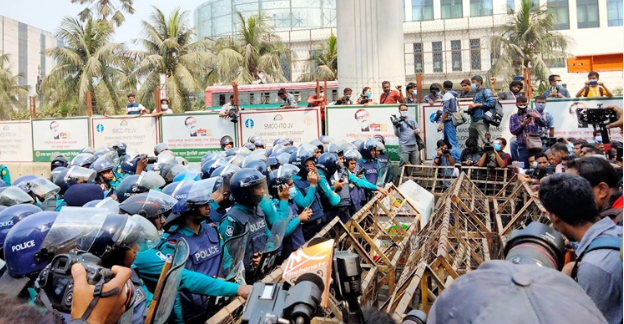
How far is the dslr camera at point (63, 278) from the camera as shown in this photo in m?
2.42

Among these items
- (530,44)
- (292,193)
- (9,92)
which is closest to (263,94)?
(530,44)

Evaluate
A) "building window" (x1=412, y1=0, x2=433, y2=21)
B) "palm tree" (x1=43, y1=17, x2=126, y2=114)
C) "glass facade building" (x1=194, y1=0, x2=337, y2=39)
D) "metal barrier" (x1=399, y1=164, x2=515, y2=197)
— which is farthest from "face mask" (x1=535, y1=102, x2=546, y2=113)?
"glass facade building" (x1=194, y1=0, x2=337, y2=39)

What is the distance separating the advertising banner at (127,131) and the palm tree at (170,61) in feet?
46.0

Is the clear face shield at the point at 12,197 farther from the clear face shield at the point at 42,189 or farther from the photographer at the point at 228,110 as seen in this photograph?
the photographer at the point at 228,110

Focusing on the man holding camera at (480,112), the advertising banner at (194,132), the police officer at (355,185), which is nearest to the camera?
the police officer at (355,185)

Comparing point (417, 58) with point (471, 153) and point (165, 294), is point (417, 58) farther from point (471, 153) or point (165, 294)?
point (165, 294)

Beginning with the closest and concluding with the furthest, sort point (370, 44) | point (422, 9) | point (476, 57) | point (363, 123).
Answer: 1. point (363, 123)
2. point (370, 44)
3. point (476, 57)
4. point (422, 9)

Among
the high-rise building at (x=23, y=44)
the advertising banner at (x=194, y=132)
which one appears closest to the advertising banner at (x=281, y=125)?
the advertising banner at (x=194, y=132)

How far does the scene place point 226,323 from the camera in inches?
124

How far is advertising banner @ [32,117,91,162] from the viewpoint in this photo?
604 inches

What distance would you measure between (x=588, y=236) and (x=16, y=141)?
16.8 meters

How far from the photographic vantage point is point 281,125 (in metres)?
13.5

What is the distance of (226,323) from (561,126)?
10.1 metres

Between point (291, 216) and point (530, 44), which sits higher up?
point (530, 44)
